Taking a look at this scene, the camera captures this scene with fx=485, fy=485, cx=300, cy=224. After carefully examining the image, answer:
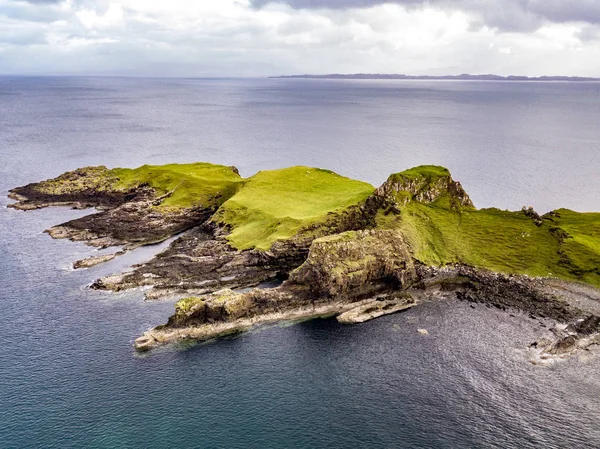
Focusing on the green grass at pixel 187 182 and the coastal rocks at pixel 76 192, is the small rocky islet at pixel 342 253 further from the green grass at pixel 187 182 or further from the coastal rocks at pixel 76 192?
the coastal rocks at pixel 76 192

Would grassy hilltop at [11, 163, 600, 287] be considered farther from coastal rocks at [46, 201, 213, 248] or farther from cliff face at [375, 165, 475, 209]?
coastal rocks at [46, 201, 213, 248]

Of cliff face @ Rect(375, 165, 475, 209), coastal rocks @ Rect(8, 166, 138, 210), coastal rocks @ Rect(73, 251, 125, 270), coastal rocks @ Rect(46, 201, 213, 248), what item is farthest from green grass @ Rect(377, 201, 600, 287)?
coastal rocks @ Rect(8, 166, 138, 210)

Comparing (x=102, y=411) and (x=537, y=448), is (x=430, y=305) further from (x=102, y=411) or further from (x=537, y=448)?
(x=102, y=411)

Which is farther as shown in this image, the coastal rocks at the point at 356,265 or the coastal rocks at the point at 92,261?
the coastal rocks at the point at 92,261

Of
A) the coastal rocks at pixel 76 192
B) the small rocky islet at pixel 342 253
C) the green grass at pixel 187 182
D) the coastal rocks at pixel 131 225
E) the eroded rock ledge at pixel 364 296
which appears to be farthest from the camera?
the coastal rocks at pixel 76 192

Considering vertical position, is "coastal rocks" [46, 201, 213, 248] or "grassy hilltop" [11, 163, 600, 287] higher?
"grassy hilltop" [11, 163, 600, 287]

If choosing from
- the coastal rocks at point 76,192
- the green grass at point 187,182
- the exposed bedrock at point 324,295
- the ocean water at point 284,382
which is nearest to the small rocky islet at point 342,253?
the exposed bedrock at point 324,295
